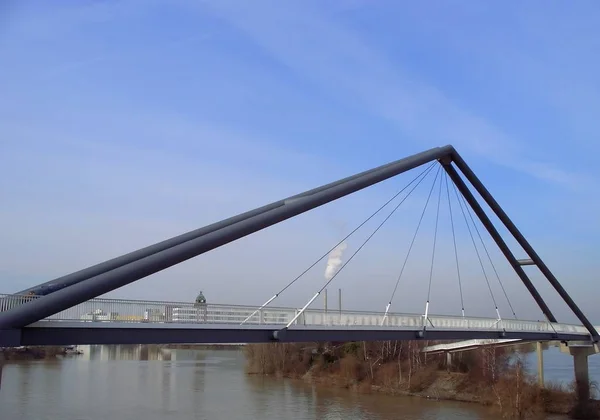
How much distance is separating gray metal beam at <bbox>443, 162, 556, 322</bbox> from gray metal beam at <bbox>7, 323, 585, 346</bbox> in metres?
7.92

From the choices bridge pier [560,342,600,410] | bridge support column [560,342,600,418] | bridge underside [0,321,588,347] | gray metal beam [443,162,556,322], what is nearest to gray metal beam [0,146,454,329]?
bridge underside [0,321,588,347]

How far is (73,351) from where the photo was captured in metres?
75.6

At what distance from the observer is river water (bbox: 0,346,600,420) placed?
95.6 feet

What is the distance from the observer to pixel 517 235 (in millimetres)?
31250

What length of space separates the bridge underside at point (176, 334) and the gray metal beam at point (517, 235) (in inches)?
329

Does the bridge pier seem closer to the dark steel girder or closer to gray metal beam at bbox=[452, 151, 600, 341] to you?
gray metal beam at bbox=[452, 151, 600, 341]

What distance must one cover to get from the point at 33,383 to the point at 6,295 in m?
29.5

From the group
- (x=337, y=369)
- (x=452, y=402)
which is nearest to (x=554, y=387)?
(x=452, y=402)

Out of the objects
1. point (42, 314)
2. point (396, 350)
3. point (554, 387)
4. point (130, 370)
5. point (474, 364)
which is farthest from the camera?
point (130, 370)

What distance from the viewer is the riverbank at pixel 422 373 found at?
3206 cm

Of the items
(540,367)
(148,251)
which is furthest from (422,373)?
(148,251)

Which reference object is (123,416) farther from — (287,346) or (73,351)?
(73,351)

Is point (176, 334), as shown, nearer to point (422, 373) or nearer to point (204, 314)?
point (204, 314)

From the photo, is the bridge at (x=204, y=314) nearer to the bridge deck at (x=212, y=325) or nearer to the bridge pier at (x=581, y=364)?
the bridge deck at (x=212, y=325)
